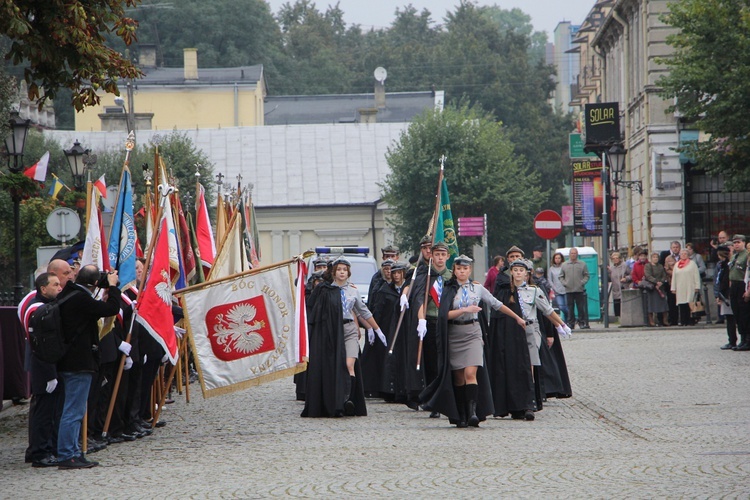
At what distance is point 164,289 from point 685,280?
→ 16.5 m

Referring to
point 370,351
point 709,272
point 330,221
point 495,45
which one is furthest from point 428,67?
point 370,351

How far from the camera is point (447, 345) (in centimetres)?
1362

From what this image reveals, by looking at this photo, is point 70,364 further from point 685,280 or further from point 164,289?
point 685,280

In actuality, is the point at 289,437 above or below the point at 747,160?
below

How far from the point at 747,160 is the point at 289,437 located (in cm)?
1876

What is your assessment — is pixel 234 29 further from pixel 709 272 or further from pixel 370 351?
pixel 370 351

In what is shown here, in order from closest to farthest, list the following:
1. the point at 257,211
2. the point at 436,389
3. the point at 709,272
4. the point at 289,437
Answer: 1. the point at 289,437
2. the point at 436,389
3. the point at 709,272
4. the point at 257,211

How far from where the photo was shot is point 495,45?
286 feet

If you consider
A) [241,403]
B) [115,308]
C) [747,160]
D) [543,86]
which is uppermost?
[543,86]

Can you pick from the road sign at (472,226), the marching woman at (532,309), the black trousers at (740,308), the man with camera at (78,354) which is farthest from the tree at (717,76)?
the man with camera at (78,354)

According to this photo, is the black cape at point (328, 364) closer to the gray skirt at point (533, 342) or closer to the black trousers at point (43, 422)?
the gray skirt at point (533, 342)

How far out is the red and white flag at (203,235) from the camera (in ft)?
67.1

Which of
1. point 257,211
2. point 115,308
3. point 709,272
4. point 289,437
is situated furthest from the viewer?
point 257,211

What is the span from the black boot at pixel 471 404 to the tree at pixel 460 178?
130ft
